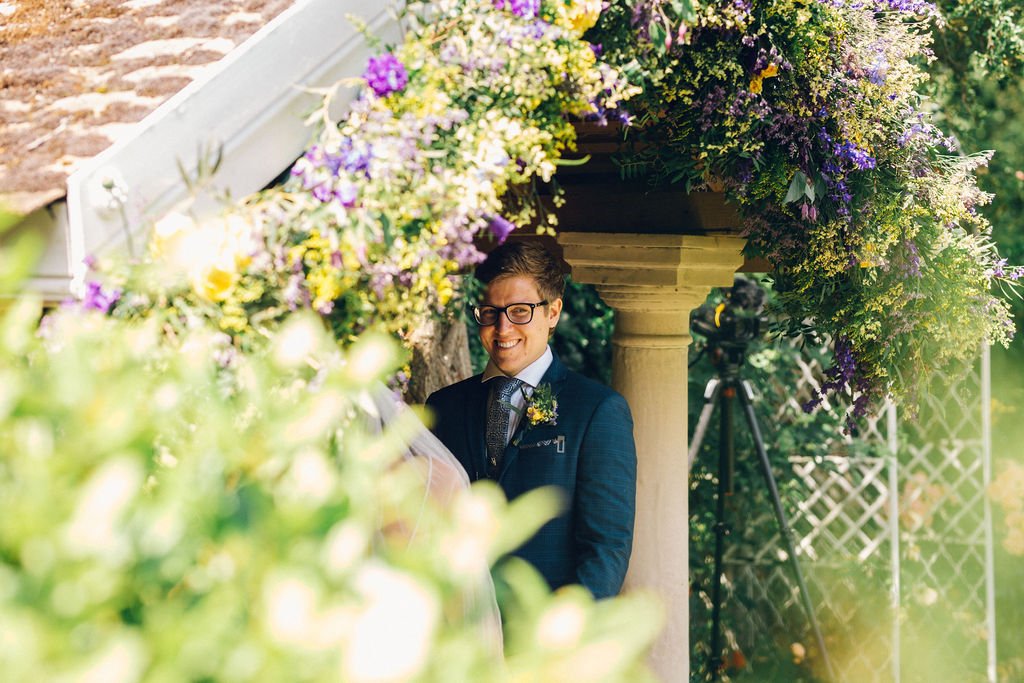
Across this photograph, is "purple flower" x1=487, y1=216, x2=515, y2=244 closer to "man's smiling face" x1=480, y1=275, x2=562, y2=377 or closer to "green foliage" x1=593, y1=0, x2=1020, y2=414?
"green foliage" x1=593, y1=0, x2=1020, y2=414

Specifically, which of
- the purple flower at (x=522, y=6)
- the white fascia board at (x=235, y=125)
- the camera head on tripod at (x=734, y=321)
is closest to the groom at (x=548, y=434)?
the white fascia board at (x=235, y=125)

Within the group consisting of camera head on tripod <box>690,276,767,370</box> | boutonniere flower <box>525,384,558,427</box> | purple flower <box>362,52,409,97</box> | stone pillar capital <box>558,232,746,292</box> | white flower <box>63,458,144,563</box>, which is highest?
camera head on tripod <box>690,276,767,370</box>

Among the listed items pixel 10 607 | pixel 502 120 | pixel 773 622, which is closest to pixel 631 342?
pixel 502 120

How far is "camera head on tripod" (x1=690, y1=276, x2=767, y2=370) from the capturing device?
16.3 ft

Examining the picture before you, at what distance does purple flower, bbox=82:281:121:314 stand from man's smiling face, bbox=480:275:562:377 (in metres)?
1.33

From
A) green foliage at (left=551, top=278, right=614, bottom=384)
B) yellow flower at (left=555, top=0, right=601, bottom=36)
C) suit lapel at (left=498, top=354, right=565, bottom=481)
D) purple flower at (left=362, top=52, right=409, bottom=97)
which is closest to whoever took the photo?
purple flower at (left=362, top=52, right=409, bottom=97)

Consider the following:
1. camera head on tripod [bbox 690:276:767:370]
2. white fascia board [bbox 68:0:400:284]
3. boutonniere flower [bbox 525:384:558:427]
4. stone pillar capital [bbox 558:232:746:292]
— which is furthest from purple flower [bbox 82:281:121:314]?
camera head on tripod [bbox 690:276:767:370]

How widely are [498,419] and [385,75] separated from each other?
1.38 m

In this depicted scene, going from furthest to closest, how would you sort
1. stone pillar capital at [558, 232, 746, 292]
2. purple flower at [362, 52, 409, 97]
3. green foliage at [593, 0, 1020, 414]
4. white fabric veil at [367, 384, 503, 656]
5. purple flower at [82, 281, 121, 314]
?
stone pillar capital at [558, 232, 746, 292] < green foliage at [593, 0, 1020, 414] < white fabric veil at [367, 384, 503, 656] < purple flower at [362, 52, 409, 97] < purple flower at [82, 281, 121, 314]

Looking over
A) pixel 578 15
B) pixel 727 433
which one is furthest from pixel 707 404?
pixel 578 15

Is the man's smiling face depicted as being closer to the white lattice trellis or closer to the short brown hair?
the short brown hair

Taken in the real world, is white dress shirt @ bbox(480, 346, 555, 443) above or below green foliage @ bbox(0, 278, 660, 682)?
above

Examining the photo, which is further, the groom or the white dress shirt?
the white dress shirt

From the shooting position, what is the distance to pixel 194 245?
1528 millimetres
